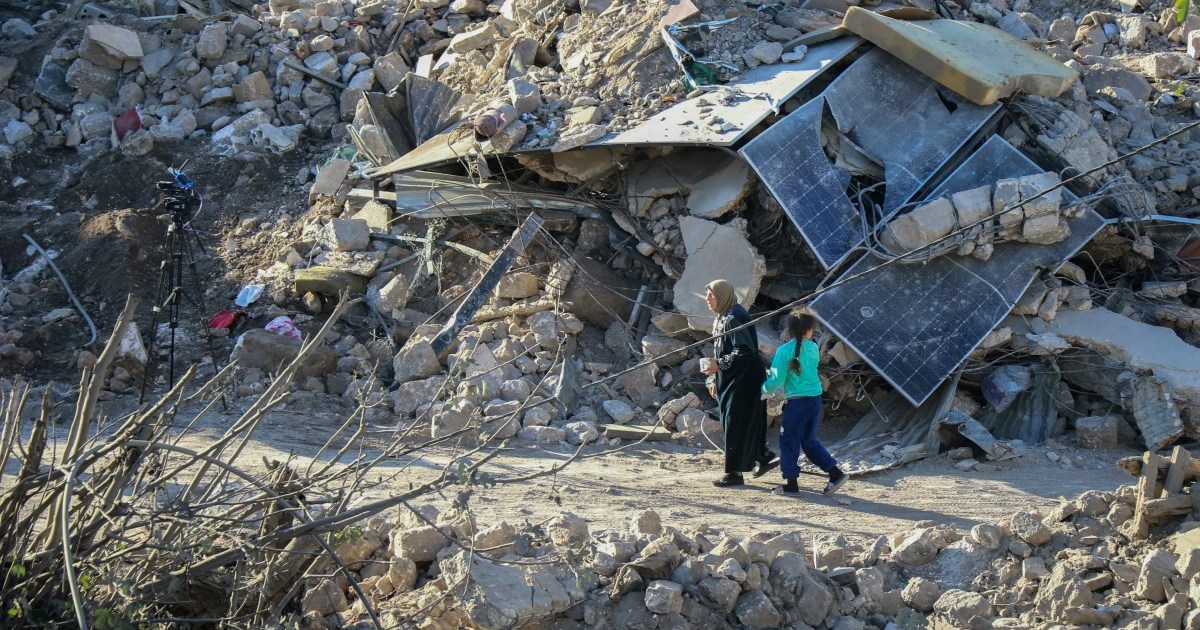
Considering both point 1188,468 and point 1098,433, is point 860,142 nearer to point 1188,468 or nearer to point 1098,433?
point 1098,433

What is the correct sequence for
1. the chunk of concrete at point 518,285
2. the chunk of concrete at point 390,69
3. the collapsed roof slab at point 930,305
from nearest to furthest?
the collapsed roof slab at point 930,305, the chunk of concrete at point 518,285, the chunk of concrete at point 390,69

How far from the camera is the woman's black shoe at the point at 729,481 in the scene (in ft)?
21.4

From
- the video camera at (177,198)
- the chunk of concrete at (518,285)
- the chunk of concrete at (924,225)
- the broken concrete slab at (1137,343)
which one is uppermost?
the video camera at (177,198)

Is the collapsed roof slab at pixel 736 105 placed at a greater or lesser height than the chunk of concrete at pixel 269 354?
greater

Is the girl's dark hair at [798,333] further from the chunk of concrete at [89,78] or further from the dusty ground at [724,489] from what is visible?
the chunk of concrete at [89,78]

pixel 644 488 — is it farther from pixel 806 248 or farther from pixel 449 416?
pixel 806 248

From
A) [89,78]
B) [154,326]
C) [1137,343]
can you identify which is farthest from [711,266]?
[89,78]

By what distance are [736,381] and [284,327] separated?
4.35 meters

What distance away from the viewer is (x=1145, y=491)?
520cm

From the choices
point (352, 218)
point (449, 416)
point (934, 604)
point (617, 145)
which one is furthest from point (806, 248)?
point (352, 218)

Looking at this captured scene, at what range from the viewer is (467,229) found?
30.5ft

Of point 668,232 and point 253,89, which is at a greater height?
point 253,89

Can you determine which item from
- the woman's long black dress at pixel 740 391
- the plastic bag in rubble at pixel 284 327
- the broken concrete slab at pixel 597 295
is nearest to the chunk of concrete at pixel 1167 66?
the broken concrete slab at pixel 597 295

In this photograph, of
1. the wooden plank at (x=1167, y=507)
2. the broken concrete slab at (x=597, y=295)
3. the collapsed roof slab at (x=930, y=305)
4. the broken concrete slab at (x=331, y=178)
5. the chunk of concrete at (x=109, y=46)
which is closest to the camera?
the wooden plank at (x=1167, y=507)
